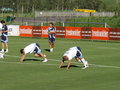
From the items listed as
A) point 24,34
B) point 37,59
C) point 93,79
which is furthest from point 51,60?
point 24,34

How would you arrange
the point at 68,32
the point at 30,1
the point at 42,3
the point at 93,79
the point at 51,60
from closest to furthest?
the point at 93,79, the point at 51,60, the point at 68,32, the point at 30,1, the point at 42,3

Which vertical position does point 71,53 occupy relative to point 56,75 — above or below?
above

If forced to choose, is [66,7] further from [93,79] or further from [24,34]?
[93,79]

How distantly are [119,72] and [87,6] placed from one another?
461 feet

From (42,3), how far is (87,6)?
55.6ft

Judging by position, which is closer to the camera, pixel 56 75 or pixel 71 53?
pixel 56 75

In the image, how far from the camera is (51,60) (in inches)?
1036

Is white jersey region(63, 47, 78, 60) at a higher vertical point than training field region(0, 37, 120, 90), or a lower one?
higher

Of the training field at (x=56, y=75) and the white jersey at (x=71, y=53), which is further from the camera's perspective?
the white jersey at (x=71, y=53)

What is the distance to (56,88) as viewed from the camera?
16109 millimetres

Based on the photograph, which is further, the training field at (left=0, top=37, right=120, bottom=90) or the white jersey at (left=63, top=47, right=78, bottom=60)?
the white jersey at (left=63, top=47, right=78, bottom=60)

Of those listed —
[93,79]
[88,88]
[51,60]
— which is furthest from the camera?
[51,60]

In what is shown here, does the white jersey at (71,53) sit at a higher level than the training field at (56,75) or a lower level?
higher

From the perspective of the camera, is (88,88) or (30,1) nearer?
(88,88)
